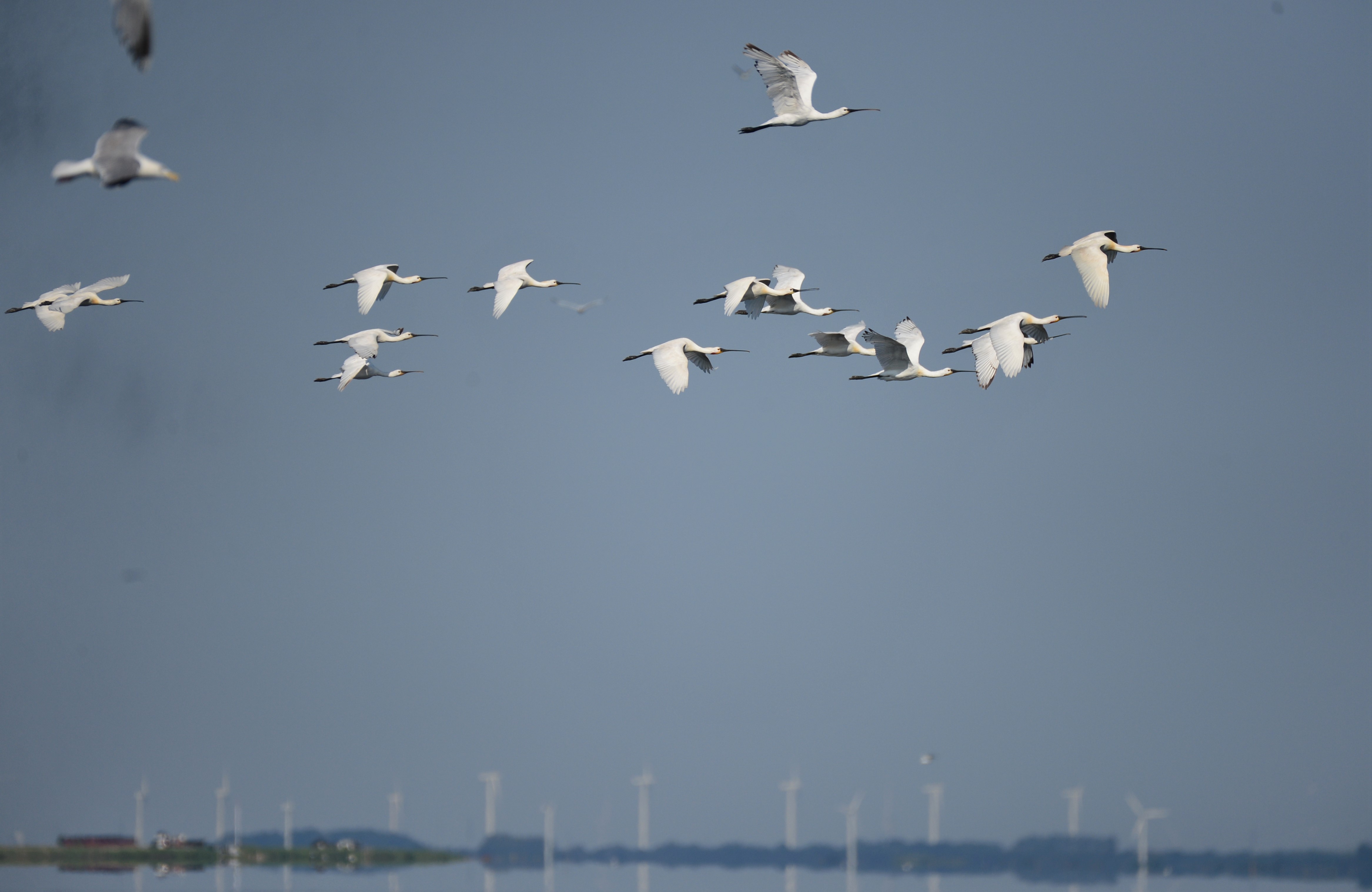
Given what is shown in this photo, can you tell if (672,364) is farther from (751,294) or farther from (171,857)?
(171,857)

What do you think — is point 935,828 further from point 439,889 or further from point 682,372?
point 682,372

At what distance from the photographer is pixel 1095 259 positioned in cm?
3356

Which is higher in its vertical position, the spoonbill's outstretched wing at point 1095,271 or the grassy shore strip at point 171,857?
the spoonbill's outstretched wing at point 1095,271

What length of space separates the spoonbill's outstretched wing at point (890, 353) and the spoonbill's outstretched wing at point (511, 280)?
25.7 feet

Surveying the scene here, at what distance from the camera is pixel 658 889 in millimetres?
111938

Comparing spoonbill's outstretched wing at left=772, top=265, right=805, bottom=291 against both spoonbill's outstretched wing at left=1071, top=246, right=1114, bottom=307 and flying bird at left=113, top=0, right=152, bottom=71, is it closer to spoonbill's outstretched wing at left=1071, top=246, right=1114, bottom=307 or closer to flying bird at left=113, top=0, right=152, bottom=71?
spoonbill's outstretched wing at left=1071, top=246, right=1114, bottom=307

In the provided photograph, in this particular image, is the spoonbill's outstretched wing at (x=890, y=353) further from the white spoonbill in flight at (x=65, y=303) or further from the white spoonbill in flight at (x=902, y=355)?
the white spoonbill in flight at (x=65, y=303)

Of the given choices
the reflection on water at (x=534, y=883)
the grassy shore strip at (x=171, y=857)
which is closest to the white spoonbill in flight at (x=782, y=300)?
the reflection on water at (x=534, y=883)

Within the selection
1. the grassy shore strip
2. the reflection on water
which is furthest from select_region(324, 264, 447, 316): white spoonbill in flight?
the grassy shore strip

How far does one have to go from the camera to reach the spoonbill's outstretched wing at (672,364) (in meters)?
32.7

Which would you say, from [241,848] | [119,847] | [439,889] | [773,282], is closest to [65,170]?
[773,282]

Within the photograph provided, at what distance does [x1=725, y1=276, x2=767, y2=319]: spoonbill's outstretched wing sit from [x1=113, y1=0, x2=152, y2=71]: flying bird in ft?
44.6

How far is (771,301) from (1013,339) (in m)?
6.52

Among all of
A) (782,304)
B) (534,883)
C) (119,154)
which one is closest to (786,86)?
(782,304)
